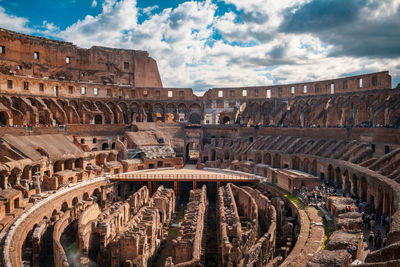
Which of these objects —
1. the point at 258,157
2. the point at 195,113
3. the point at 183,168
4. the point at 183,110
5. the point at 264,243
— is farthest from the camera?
the point at 183,110

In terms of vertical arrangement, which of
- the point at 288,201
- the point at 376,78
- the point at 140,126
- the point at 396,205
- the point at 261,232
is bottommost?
the point at 261,232

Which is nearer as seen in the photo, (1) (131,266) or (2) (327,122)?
(1) (131,266)

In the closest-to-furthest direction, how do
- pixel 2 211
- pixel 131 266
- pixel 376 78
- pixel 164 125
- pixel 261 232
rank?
pixel 131 266
pixel 2 211
pixel 261 232
pixel 376 78
pixel 164 125

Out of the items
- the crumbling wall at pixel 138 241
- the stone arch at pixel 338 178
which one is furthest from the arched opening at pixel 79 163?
the stone arch at pixel 338 178

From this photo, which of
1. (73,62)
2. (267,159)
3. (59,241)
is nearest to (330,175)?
(267,159)

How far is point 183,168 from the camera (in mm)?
41156

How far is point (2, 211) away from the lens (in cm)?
2023

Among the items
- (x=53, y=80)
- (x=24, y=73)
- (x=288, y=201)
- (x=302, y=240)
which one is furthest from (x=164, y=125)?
(x=302, y=240)

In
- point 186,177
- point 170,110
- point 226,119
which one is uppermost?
point 170,110

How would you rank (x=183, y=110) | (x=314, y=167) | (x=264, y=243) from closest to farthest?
(x=264, y=243) → (x=314, y=167) → (x=183, y=110)

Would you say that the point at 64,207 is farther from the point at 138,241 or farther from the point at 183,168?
the point at 183,168

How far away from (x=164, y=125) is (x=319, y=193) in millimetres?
28236

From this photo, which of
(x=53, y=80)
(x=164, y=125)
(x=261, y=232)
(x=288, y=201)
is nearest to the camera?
(x=261, y=232)

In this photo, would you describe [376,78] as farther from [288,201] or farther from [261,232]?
[261,232]
